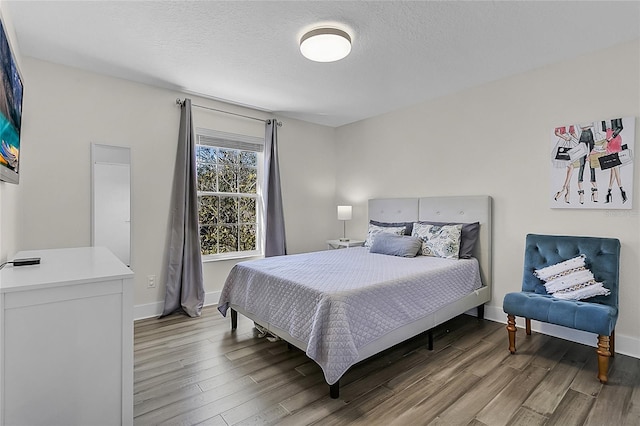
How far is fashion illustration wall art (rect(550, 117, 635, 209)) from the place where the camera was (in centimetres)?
245

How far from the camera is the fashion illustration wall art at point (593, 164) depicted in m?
2.45

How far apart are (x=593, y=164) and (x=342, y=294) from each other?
242 cm

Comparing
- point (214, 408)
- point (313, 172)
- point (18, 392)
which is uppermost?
point (313, 172)

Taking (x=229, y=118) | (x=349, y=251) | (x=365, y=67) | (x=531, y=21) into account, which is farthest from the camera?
(x=229, y=118)

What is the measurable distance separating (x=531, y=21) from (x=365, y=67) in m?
1.28

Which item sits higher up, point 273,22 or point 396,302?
point 273,22

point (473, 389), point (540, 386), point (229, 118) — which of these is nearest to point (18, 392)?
point (473, 389)

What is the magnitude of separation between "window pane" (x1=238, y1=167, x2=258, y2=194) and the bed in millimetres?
1461

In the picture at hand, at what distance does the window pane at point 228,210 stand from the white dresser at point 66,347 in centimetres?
263

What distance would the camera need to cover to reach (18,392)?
114 centimetres

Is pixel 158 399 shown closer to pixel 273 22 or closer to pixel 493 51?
pixel 273 22

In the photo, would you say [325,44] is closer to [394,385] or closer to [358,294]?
[358,294]

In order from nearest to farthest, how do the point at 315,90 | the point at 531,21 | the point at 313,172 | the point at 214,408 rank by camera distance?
the point at 214,408, the point at 531,21, the point at 315,90, the point at 313,172

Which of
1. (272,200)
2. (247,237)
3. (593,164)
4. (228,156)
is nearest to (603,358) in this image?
(593,164)
